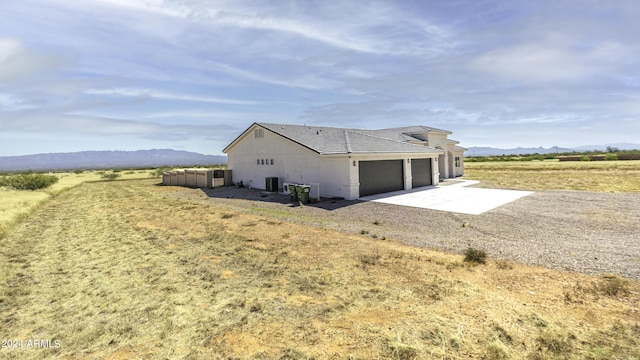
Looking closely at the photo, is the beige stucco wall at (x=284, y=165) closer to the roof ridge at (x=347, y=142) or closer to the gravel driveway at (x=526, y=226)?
the roof ridge at (x=347, y=142)

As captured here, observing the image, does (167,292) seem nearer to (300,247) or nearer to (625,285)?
(300,247)

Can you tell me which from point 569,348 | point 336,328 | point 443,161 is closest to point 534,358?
point 569,348

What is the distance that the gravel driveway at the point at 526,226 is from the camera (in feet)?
27.1

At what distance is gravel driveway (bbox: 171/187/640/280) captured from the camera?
8.27 metres

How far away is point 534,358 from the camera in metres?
4.23

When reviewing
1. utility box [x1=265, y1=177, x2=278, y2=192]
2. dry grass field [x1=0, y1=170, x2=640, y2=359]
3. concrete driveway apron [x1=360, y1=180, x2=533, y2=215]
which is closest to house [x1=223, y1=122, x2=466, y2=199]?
utility box [x1=265, y1=177, x2=278, y2=192]

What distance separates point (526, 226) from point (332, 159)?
1150 centimetres

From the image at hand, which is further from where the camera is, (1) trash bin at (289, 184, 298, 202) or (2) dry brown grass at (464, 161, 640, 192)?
(2) dry brown grass at (464, 161, 640, 192)

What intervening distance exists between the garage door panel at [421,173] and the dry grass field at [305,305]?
15407mm

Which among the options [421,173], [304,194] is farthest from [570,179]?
[304,194]

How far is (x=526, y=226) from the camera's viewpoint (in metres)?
11.6

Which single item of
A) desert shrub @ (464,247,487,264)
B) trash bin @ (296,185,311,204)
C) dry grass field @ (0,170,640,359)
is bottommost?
dry grass field @ (0,170,640,359)

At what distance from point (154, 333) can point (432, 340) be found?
15.1ft

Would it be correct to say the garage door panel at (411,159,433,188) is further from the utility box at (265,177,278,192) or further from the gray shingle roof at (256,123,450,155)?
the utility box at (265,177,278,192)
